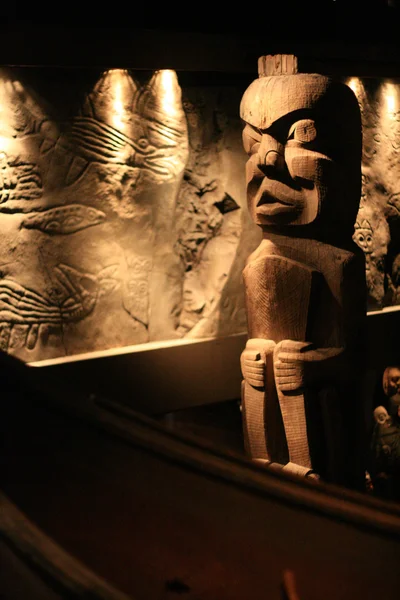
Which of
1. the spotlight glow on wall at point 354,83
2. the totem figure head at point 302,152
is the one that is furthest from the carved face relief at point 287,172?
the spotlight glow on wall at point 354,83

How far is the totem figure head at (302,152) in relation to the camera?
388 cm

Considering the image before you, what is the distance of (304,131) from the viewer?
389 centimetres

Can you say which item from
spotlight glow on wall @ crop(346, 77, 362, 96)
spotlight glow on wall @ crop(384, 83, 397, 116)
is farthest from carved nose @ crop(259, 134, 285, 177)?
spotlight glow on wall @ crop(384, 83, 397, 116)

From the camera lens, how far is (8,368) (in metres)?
1.06

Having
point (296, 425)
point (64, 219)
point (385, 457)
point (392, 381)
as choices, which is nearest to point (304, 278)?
point (296, 425)

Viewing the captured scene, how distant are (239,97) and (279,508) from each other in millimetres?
4826

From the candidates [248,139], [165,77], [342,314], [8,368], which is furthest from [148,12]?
[8,368]

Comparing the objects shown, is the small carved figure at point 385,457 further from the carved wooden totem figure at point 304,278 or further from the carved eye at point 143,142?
the carved eye at point 143,142

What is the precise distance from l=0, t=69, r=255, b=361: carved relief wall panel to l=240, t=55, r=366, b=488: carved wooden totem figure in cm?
113

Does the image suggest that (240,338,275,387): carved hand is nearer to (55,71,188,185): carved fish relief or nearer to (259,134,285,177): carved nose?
(259,134,285,177): carved nose

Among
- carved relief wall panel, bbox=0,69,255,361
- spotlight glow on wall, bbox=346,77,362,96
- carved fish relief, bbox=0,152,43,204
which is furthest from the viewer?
spotlight glow on wall, bbox=346,77,362,96

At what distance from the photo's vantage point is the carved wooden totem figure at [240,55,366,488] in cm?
391

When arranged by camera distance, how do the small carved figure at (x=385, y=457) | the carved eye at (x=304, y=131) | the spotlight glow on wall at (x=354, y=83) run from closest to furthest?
1. the carved eye at (x=304, y=131)
2. the small carved figure at (x=385, y=457)
3. the spotlight glow on wall at (x=354, y=83)

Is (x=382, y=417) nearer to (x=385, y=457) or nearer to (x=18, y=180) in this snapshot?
(x=385, y=457)
